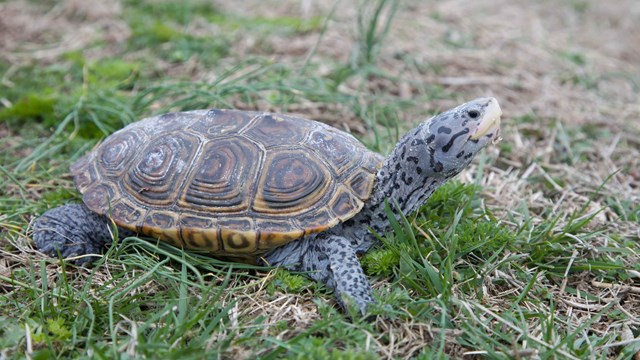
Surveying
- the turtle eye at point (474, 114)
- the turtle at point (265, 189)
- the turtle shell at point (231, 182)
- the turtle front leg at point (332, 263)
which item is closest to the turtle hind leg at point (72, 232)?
the turtle at point (265, 189)

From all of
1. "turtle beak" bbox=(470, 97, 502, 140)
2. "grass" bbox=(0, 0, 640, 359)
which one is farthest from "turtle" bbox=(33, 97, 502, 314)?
"grass" bbox=(0, 0, 640, 359)

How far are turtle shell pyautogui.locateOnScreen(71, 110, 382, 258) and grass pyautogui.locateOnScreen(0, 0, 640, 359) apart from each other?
8.0 inches

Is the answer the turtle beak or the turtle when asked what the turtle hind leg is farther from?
the turtle beak

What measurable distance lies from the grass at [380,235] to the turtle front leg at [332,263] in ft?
0.28

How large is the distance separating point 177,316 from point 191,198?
2.53ft

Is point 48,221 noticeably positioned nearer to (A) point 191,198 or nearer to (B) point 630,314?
(A) point 191,198

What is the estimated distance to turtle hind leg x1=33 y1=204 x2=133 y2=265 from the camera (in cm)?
319

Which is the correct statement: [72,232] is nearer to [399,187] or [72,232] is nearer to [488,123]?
[399,187]

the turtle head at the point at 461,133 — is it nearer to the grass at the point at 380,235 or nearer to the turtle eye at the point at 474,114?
the turtle eye at the point at 474,114

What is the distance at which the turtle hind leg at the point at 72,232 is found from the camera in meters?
3.19

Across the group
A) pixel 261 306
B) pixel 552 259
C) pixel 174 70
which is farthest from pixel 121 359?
pixel 174 70

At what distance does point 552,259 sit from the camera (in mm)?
3328

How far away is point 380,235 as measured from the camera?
3311 mm

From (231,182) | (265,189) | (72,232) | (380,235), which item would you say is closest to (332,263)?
(380,235)
